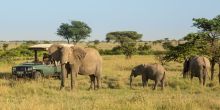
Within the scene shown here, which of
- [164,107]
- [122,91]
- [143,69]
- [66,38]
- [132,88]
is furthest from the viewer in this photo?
[66,38]

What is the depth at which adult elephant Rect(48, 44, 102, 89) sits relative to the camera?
18.8 metres

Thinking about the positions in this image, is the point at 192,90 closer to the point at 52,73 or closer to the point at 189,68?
the point at 189,68

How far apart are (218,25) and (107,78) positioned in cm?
802

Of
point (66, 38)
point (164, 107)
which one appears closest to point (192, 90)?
point (164, 107)

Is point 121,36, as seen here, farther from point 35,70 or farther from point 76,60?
point 76,60

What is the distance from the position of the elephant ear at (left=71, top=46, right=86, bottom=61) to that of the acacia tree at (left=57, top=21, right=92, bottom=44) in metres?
59.4

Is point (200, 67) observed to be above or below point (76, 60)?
below

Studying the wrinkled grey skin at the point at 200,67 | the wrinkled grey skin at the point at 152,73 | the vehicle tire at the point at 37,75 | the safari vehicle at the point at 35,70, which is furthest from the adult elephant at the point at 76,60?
the wrinkled grey skin at the point at 200,67

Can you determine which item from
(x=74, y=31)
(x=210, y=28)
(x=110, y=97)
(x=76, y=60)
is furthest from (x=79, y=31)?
(x=110, y=97)

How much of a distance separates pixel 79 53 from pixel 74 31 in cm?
5964

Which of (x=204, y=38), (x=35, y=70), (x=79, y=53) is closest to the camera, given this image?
(x=79, y=53)

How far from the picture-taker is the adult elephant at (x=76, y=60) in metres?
18.8

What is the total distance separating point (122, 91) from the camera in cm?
1830

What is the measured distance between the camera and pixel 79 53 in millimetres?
19406
